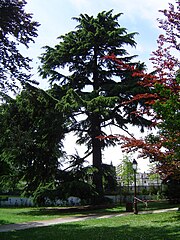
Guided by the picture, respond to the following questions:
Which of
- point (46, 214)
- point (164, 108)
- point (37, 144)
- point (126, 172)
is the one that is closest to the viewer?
point (164, 108)

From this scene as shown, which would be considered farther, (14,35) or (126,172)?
(126,172)

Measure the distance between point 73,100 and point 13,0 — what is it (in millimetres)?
9789

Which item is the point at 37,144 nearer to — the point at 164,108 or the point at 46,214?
the point at 46,214

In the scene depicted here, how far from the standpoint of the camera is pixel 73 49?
2398cm

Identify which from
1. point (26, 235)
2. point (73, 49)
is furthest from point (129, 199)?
point (26, 235)

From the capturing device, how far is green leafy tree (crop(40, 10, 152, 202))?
23078 mm

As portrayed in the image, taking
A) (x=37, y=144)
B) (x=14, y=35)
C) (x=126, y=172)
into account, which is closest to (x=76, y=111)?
(x=37, y=144)

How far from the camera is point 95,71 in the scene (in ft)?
82.0

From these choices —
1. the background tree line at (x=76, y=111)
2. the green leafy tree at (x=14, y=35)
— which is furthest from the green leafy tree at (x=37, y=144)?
the green leafy tree at (x=14, y=35)

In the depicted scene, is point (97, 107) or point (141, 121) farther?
point (141, 121)

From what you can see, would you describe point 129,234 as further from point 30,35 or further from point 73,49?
point 73,49

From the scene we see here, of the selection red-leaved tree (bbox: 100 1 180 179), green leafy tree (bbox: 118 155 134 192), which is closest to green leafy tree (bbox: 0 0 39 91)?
red-leaved tree (bbox: 100 1 180 179)

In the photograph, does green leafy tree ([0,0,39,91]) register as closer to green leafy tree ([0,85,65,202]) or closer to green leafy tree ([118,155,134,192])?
green leafy tree ([0,85,65,202])

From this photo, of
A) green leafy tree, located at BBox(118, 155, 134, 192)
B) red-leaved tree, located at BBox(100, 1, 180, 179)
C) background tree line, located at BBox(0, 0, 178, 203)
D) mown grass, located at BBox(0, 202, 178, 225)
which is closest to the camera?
red-leaved tree, located at BBox(100, 1, 180, 179)
